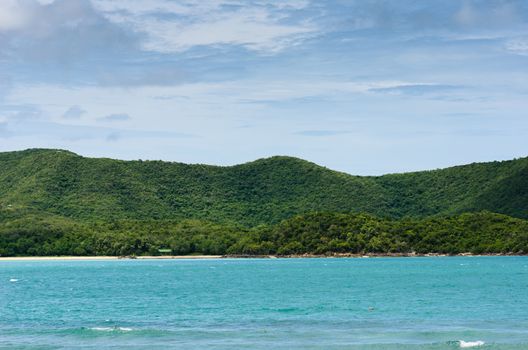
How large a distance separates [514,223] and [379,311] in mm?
135879

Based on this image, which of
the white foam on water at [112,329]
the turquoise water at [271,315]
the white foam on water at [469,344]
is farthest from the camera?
the white foam on water at [112,329]

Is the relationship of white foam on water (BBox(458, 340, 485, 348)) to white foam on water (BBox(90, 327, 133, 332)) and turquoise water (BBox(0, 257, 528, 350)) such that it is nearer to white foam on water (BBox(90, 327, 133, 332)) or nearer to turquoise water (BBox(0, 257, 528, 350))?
turquoise water (BBox(0, 257, 528, 350))

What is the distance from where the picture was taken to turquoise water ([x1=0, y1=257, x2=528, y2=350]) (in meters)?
48.3

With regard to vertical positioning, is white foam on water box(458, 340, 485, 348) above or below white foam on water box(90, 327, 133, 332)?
below

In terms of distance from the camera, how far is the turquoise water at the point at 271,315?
48281 mm

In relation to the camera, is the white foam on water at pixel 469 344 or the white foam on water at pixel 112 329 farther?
the white foam on water at pixel 112 329

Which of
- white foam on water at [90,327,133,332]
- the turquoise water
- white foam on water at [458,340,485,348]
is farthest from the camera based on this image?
white foam on water at [90,327,133,332]

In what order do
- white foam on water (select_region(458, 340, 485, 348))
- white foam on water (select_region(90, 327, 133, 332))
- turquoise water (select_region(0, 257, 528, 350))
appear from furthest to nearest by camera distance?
white foam on water (select_region(90, 327, 133, 332)) → turquoise water (select_region(0, 257, 528, 350)) → white foam on water (select_region(458, 340, 485, 348))

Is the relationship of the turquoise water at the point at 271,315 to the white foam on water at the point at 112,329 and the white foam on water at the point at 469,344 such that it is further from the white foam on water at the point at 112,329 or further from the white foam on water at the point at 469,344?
the white foam on water at the point at 469,344

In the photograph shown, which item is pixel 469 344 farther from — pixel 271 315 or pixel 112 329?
pixel 112 329

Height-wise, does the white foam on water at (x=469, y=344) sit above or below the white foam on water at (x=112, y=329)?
below

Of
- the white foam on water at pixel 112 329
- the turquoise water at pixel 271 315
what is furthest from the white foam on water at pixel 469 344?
the white foam on water at pixel 112 329

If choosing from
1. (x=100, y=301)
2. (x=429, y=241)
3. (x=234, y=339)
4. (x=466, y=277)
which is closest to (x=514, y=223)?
(x=429, y=241)

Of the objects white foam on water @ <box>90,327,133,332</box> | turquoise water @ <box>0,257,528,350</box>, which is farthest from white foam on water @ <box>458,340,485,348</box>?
white foam on water @ <box>90,327,133,332</box>
